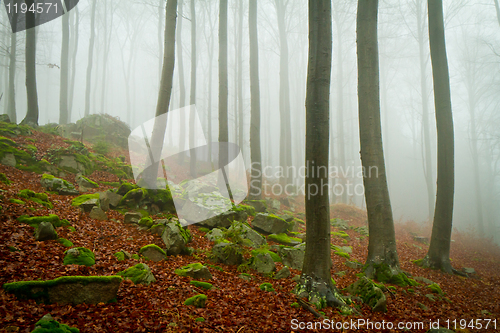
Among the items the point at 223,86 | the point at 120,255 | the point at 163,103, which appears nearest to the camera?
the point at 120,255

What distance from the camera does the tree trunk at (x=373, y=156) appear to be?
6094 millimetres

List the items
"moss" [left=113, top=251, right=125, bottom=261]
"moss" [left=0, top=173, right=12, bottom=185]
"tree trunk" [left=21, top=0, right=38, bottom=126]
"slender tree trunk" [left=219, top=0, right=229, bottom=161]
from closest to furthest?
"moss" [left=113, top=251, right=125, bottom=261] < "moss" [left=0, top=173, right=12, bottom=185] < "tree trunk" [left=21, top=0, right=38, bottom=126] < "slender tree trunk" [left=219, top=0, right=229, bottom=161]

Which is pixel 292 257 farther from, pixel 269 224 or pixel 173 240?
pixel 173 240

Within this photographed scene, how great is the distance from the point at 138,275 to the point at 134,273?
0.34ft

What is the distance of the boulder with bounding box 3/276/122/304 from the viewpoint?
2803 mm

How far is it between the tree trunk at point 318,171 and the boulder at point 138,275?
8.68ft

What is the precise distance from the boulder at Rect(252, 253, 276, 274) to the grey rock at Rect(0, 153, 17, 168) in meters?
7.74

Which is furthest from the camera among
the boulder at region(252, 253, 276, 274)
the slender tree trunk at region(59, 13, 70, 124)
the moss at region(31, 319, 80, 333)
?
the slender tree trunk at region(59, 13, 70, 124)

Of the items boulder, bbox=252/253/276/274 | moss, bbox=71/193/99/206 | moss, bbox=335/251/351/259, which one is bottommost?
moss, bbox=335/251/351/259

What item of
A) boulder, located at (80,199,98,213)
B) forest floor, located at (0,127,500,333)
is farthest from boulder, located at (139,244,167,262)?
boulder, located at (80,199,98,213)

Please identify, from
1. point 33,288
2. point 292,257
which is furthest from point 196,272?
point 292,257

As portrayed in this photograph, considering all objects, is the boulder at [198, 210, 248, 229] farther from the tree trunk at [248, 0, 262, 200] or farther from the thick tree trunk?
the tree trunk at [248, 0, 262, 200]

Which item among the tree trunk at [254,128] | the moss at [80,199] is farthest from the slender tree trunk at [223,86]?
the moss at [80,199]

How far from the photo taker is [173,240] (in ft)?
17.4
